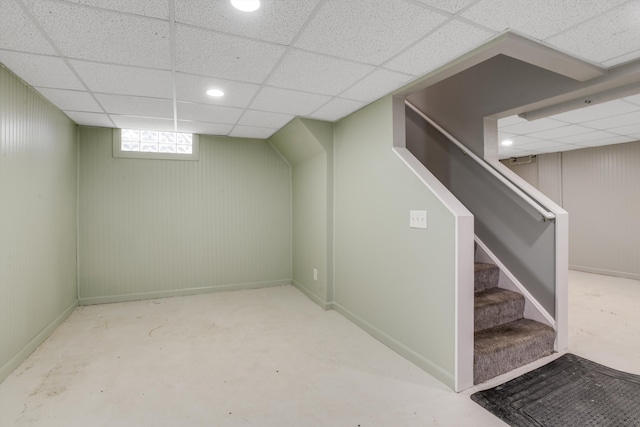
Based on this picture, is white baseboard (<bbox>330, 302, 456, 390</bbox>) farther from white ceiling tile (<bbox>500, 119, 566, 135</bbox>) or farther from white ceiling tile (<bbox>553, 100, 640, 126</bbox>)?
white ceiling tile (<bbox>500, 119, 566, 135</bbox>)

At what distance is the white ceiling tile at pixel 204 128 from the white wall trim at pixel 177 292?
7.28 ft

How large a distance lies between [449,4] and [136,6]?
158 cm

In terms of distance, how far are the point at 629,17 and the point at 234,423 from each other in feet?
10.4

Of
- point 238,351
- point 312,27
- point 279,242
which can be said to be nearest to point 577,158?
point 279,242

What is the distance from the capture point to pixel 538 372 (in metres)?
2.34

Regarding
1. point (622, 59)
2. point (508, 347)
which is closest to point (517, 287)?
point (508, 347)

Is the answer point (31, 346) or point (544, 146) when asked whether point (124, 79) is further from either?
point (544, 146)

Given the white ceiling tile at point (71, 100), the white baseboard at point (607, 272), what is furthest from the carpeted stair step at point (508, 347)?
the white baseboard at point (607, 272)

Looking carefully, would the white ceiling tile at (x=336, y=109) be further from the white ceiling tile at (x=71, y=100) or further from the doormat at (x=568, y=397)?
the doormat at (x=568, y=397)

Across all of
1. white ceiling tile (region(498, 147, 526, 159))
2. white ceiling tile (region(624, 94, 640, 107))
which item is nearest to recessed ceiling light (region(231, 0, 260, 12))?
white ceiling tile (region(624, 94, 640, 107))

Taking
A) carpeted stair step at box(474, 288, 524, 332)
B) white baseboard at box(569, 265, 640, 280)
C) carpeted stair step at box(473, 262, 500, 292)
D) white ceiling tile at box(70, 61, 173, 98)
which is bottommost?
white baseboard at box(569, 265, 640, 280)

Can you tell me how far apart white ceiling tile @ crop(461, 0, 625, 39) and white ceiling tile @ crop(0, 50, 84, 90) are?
2.72 metres

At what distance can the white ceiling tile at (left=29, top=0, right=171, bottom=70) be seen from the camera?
1.65m

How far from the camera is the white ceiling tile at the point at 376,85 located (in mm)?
2434
